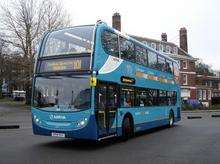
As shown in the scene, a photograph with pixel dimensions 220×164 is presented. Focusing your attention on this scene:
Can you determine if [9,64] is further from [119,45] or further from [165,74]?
[119,45]

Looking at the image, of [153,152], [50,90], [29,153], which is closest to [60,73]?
[50,90]

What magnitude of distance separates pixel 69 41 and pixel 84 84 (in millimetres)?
1790

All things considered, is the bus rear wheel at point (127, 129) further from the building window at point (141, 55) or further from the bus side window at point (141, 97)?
the building window at point (141, 55)

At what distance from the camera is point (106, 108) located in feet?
51.9

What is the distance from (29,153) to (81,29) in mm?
4773

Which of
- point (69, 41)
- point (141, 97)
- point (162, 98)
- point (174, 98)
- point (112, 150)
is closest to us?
point (112, 150)

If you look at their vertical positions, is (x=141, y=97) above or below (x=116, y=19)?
below

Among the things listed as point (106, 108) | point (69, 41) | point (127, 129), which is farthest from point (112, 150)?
point (69, 41)

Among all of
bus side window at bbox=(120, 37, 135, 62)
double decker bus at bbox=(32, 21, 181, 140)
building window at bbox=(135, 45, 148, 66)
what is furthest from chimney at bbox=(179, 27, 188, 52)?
double decker bus at bbox=(32, 21, 181, 140)

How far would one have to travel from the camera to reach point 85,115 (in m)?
14.6

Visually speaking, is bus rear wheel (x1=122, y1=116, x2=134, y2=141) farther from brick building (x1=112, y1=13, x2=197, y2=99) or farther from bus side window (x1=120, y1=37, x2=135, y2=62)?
brick building (x1=112, y1=13, x2=197, y2=99)

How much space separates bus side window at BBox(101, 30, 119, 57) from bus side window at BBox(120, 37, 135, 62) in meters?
0.55

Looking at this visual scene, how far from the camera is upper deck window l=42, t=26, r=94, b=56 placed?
1533 centimetres

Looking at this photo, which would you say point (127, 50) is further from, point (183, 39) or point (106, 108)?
point (183, 39)
